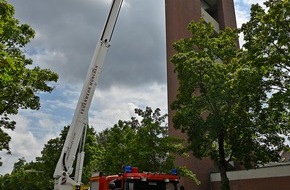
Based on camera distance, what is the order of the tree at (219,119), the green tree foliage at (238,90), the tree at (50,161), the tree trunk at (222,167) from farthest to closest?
the tree at (50,161)
the tree trunk at (222,167)
the tree at (219,119)
the green tree foliage at (238,90)

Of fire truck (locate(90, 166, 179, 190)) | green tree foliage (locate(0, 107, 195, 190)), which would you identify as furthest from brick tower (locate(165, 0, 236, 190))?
fire truck (locate(90, 166, 179, 190))

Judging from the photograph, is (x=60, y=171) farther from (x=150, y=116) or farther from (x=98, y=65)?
(x=150, y=116)

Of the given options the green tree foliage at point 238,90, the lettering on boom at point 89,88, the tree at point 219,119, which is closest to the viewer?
the lettering on boom at point 89,88

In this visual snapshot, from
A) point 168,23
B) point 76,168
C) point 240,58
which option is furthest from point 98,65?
point 168,23

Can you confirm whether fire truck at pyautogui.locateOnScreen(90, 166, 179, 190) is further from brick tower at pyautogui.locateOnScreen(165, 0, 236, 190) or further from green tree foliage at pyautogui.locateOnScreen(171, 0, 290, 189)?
brick tower at pyautogui.locateOnScreen(165, 0, 236, 190)

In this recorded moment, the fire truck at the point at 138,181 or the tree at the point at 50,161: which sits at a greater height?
the tree at the point at 50,161

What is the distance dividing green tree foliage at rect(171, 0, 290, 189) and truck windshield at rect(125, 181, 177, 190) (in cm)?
629

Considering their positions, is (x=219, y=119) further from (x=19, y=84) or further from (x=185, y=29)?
(x=185, y=29)

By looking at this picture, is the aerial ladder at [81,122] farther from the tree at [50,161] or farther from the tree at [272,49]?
the tree at [50,161]

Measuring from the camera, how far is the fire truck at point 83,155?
9.76m

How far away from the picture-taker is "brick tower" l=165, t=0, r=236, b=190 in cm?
2861

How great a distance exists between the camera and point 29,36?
15.6 meters

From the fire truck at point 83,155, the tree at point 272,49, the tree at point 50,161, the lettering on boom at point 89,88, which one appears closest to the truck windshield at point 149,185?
the fire truck at point 83,155

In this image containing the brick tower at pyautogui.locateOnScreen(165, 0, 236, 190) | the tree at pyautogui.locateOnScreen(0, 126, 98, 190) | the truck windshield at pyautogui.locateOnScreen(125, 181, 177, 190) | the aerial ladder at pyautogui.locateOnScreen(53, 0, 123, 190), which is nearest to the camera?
the truck windshield at pyautogui.locateOnScreen(125, 181, 177, 190)
